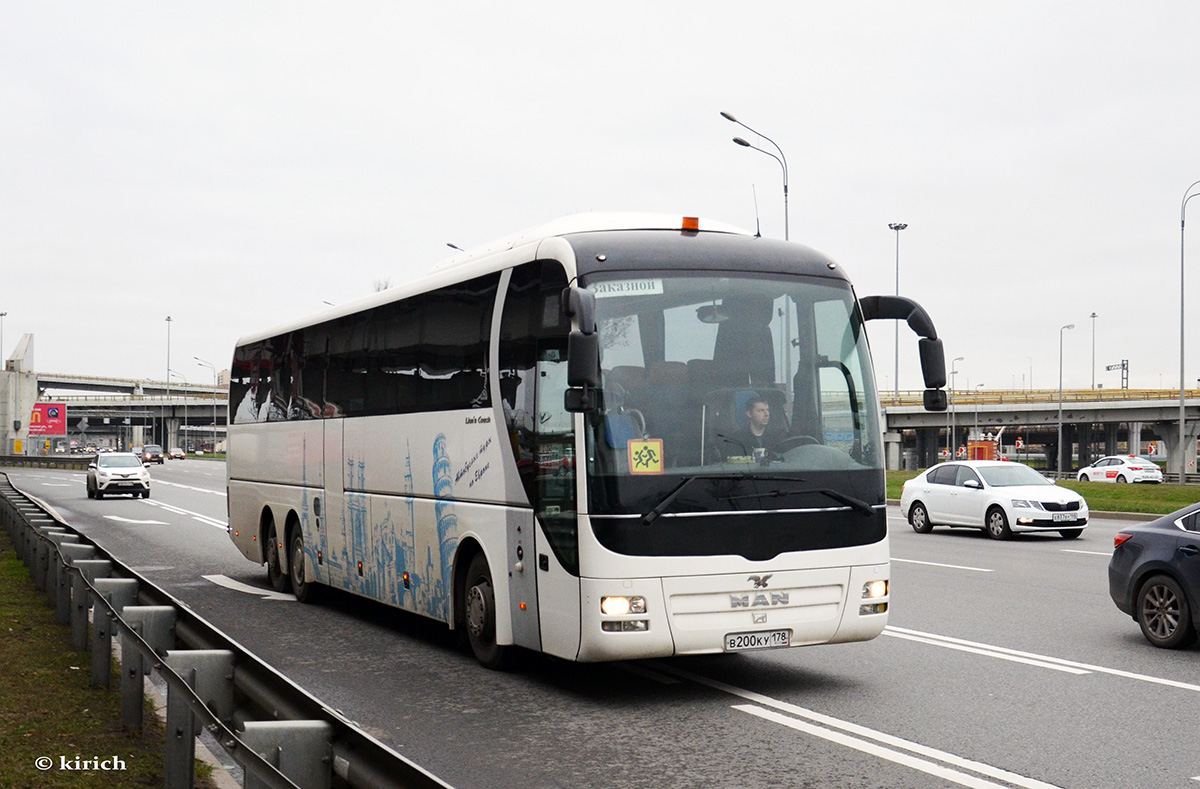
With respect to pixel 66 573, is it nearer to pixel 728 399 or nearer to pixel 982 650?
pixel 728 399

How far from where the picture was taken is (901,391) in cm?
8781

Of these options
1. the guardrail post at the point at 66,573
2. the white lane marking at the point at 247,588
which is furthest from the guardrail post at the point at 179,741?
the white lane marking at the point at 247,588

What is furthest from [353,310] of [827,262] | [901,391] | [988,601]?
[901,391]

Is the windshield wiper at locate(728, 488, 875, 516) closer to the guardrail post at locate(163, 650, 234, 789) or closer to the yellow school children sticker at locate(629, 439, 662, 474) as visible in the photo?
the yellow school children sticker at locate(629, 439, 662, 474)

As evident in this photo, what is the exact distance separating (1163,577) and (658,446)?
507 cm

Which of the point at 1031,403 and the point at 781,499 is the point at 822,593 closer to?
the point at 781,499

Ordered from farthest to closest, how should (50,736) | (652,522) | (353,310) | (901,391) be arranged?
1. (901,391)
2. (353,310)
3. (652,522)
4. (50,736)

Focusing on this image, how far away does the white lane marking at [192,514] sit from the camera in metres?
28.2

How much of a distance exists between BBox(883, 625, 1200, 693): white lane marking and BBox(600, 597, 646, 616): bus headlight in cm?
254

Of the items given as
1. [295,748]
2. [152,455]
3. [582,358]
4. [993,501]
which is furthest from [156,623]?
[152,455]

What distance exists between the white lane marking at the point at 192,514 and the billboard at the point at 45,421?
54573 millimetres

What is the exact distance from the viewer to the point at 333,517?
43.4ft

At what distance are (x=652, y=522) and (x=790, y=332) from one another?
1718mm

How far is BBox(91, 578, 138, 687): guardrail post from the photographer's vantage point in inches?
320
